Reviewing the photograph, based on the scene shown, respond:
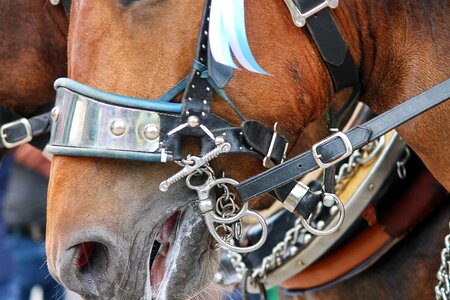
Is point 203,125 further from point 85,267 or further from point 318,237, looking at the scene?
point 318,237

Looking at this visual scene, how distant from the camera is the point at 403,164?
8.04ft

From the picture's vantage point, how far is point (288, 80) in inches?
76.3

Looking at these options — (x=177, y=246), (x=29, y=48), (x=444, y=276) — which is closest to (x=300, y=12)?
(x=177, y=246)

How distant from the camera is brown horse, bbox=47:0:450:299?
73.3 inches

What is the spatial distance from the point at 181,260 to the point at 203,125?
0.30 metres

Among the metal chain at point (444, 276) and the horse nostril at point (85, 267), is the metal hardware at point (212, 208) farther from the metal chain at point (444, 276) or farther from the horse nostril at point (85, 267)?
the metal chain at point (444, 276)

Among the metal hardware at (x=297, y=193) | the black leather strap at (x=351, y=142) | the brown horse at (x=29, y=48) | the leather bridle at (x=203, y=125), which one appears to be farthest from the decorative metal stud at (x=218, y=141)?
the brown horse at (x=29, y=48)

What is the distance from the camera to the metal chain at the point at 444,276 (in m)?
2.24

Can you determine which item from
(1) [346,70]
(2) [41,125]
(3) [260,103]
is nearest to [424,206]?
(1) [346,70]

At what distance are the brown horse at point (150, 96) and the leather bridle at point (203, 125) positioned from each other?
0.03 meters

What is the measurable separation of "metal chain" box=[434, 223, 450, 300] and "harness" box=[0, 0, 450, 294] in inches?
19.9

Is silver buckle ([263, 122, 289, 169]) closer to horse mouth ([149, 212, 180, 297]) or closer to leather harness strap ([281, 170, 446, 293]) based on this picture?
horse mouth ([149, 212, 180, 297])

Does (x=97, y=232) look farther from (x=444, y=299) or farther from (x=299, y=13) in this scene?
(x=444, y=299)

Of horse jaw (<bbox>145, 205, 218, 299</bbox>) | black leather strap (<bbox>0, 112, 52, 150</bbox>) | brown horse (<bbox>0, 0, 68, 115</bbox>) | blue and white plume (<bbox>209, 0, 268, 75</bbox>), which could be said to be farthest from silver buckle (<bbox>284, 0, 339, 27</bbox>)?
black leather strap (<bbox>0, 112, 52, 150</bbox>)
